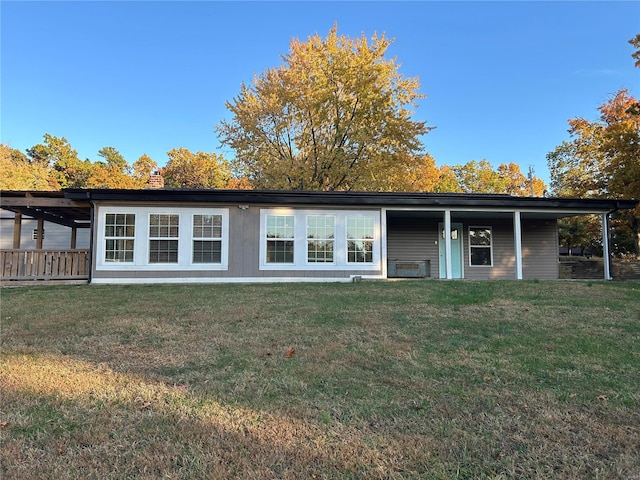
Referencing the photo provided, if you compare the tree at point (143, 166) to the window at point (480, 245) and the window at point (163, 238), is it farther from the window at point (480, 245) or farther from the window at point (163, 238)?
the window at point (480, 245)

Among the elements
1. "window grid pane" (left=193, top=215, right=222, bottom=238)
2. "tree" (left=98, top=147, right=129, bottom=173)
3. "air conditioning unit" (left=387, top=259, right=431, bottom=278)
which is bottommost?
"air conditioning unit" (left=387, top=259, right=431, bottom=278)

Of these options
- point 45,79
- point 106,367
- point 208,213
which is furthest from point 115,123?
point 106,367

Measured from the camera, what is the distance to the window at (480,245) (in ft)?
48.0

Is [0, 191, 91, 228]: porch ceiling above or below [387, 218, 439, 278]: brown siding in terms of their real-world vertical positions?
above

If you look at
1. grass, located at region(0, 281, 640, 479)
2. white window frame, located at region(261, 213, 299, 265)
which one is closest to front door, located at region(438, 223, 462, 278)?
white window frame, located at region(261, 213, 299, 265)

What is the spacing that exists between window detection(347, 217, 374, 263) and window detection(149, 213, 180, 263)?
5.17 metres

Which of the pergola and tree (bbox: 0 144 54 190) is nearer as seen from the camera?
the pergola

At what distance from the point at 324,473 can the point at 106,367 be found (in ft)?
8.79

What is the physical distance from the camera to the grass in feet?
6.77

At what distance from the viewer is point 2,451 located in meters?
2.18

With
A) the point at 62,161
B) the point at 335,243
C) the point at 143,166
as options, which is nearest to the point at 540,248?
the point at 335,243

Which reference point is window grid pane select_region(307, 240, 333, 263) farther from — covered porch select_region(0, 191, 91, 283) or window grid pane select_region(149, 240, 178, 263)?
covered porch select_region(0, 191, 91, 283)

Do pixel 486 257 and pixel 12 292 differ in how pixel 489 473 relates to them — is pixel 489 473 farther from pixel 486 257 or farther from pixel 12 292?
pixel 486 257

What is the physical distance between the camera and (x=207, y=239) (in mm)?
11367
